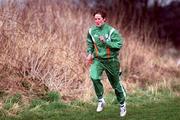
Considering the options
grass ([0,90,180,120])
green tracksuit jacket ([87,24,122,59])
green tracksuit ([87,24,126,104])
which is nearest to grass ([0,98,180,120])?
grass ([0,90,180,120])

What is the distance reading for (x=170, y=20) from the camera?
28516mm

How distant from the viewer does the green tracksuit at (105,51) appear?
10328 mm

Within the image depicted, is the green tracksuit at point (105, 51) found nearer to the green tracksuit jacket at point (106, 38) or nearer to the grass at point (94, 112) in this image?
the green tracksuit jacket at point (106, 38)

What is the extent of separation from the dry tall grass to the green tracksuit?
293cm

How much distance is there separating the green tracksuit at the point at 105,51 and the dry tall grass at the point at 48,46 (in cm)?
293

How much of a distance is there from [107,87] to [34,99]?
10.1ft

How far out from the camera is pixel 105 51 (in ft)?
34.0

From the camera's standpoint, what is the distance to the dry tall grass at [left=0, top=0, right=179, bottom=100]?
529 inches

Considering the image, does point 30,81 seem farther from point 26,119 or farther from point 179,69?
point 179,69

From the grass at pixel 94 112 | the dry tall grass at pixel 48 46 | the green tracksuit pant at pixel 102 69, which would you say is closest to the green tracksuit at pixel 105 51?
the green tracksuit pant at pixel 102 69

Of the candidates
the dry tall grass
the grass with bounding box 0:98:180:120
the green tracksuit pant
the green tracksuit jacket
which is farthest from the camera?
the dry tall grass

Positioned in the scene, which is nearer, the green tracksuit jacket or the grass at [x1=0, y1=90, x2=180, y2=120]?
the green tracksuit jacket

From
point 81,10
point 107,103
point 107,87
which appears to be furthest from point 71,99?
point 81,10

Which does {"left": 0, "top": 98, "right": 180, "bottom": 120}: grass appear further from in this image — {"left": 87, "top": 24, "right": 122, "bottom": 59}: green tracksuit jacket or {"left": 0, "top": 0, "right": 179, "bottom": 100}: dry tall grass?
{"left": 87, "top": 24, "right": 122, "bottom": 59}: green tracksuit jacket
